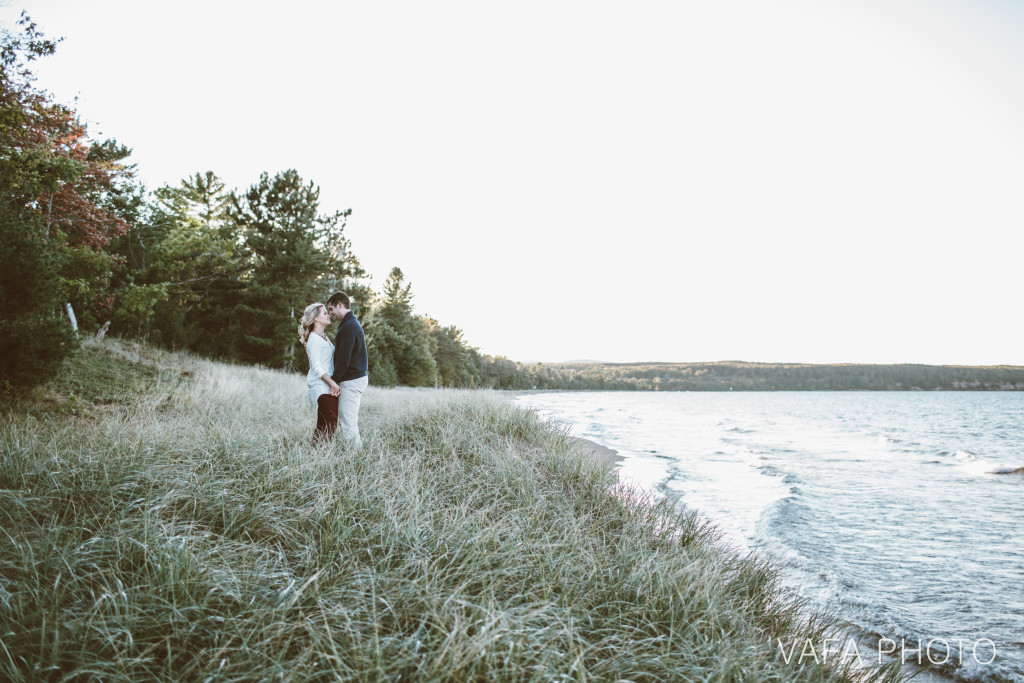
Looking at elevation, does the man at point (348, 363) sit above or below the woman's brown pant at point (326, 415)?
above

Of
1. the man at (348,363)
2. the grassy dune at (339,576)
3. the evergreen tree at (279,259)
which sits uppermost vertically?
the evergreen tree at (279,259)

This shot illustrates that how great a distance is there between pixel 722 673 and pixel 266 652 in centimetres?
232

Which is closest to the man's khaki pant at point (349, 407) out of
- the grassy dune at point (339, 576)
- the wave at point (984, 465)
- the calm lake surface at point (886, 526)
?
the grassy dune at point (339, 576)

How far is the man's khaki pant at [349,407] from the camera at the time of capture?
6387 mm

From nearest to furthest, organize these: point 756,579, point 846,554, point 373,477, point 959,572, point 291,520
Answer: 1. point 291,520
2. point 756,579
3. point 373,477
4. point 959,572
5. point 846,554

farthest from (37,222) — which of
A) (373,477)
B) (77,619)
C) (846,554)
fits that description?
(846,554)

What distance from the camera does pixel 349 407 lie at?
21.3ft

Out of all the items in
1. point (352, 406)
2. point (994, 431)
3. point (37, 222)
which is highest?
point (37, 222)

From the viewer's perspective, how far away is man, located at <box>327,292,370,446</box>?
6.21 meters

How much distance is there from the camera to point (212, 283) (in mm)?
26781

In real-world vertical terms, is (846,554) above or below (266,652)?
below

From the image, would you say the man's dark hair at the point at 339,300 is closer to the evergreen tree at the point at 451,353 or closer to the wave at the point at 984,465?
the wave at the point at 984,465

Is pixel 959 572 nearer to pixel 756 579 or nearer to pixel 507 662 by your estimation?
pixel 756 579

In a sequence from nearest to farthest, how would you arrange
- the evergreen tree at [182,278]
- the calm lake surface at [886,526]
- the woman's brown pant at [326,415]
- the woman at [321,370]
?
the calm lake surface at [886,526] < the woman at [321,370] < the woman's brown pant at [326,415] < the evergreen tree at [182,278]
